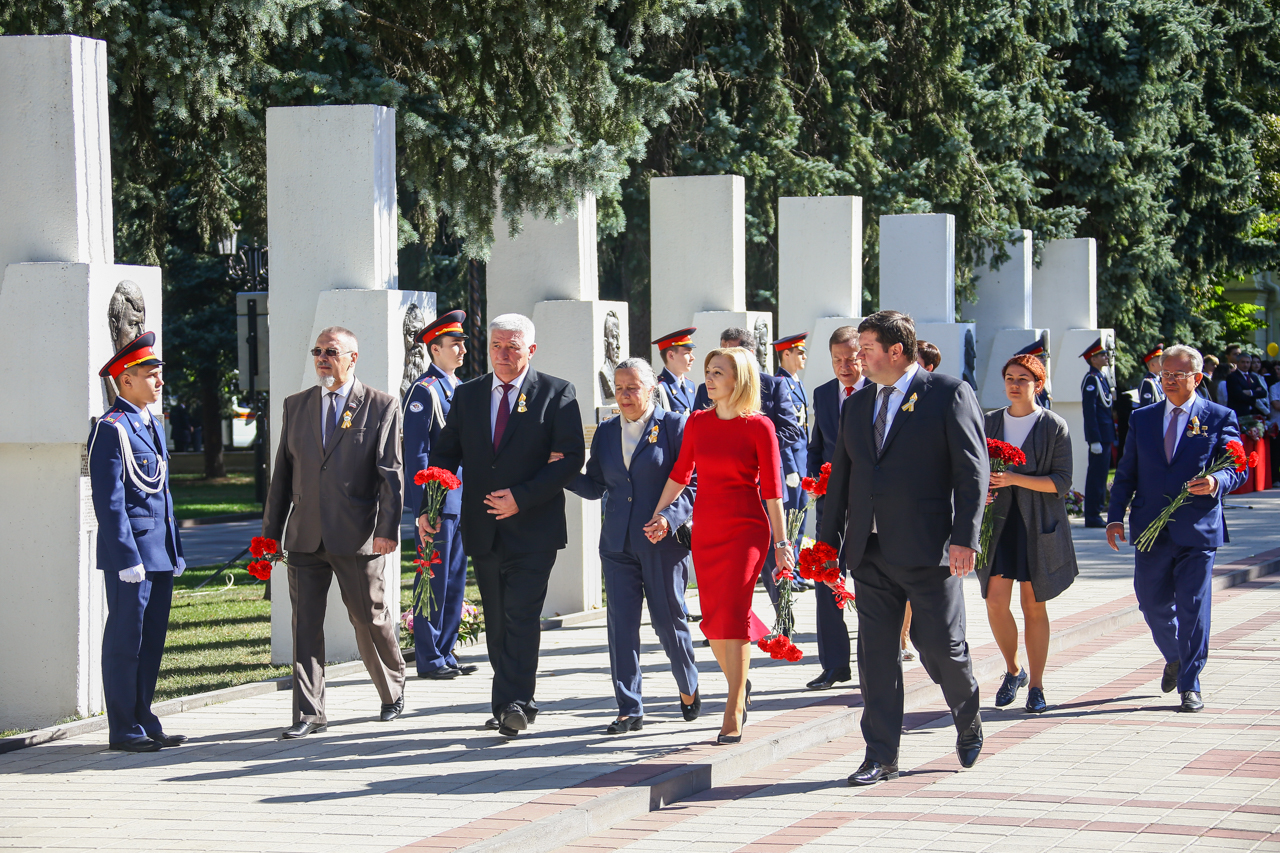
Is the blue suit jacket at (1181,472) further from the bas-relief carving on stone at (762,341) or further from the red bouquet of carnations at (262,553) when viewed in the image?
the bas-relief carving on stone at (762,341)

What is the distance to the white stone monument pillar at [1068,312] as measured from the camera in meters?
22.3

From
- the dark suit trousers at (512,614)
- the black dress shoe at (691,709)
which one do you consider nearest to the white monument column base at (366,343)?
the dark suit trousers at (512,614)

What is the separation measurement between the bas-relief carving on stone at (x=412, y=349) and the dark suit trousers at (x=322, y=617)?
2.23 m

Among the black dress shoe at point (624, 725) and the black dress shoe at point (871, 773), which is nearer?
the black dress shoe at point (871, 773)

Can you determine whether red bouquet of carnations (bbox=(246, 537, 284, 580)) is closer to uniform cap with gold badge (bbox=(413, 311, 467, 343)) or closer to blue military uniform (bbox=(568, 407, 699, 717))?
blue military uniform (bbox=(568, 407, 699, 717))

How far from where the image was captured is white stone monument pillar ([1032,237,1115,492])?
22312 mm

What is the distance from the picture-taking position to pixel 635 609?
8.10 meters

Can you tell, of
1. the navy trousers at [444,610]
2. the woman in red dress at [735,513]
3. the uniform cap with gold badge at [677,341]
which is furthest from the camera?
the uniform cap with gold badge at [677,341]

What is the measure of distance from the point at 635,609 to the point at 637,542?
0.37 metres

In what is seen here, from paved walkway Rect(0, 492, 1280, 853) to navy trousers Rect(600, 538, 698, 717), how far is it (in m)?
0.33

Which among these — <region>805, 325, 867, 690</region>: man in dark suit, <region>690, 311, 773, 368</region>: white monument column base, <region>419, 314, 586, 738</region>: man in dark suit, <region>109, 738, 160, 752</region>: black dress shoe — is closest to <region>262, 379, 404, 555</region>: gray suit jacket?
<region>419, 314, 586, 738</region>: man in dark suit

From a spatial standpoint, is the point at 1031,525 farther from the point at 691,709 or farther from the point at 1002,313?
the point at 1002,313

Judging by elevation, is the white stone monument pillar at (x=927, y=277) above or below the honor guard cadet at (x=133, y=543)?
above

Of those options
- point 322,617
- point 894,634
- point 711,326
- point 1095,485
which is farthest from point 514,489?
point 1095,485
